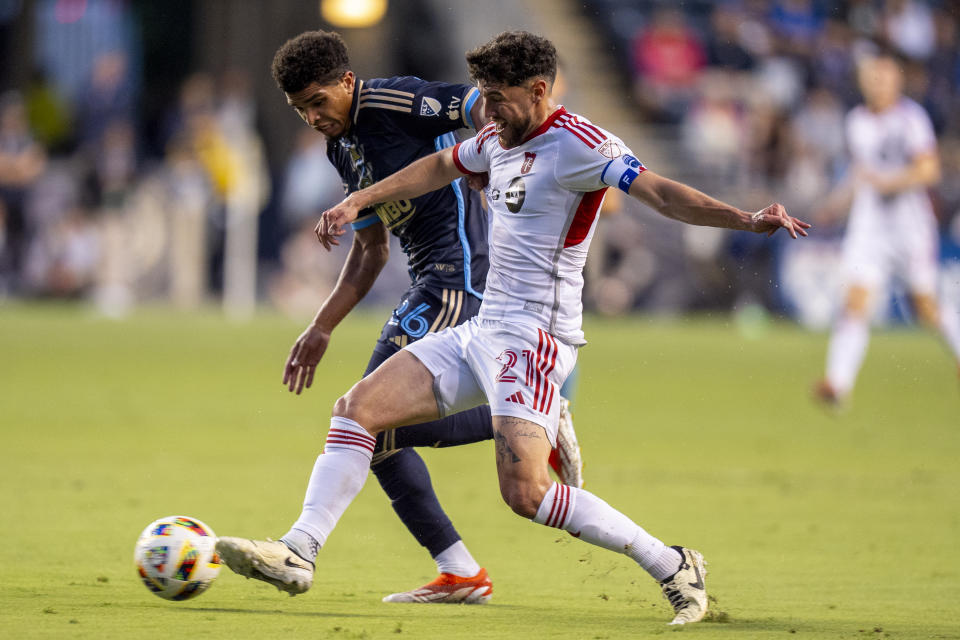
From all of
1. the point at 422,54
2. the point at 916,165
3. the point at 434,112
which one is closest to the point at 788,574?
the point at 434,112

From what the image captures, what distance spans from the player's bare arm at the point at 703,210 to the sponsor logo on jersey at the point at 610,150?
14 cm

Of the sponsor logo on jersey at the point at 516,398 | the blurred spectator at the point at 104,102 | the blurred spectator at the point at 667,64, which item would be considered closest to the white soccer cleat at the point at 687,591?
the sponsor logo on jersey at the point at 516,398

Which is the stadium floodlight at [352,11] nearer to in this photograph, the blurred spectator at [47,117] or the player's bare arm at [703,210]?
the blurred spectator at [47,117]

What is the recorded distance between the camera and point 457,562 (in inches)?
248

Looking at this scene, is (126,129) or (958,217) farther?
(126,129)

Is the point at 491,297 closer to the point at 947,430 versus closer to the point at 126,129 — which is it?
the point at 947,430

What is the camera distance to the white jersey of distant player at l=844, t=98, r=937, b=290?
541 inches

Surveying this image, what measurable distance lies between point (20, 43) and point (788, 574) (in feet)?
91.1

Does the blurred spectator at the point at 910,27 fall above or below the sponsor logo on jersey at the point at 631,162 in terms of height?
above

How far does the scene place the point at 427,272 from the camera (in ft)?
21.7

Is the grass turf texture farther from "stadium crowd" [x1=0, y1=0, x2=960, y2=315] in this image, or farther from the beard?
"stadium crowd" [x1=0, y1=0, x2=960, y2=315]

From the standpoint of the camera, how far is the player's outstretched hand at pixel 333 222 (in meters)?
5.72

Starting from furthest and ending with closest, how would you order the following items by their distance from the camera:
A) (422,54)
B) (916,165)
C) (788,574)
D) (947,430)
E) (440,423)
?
(422,54)
(916,165)
(947,430)
(788,574)
(440,423)

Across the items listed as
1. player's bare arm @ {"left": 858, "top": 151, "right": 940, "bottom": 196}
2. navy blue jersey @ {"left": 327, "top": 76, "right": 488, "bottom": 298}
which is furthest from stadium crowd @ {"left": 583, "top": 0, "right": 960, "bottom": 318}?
navy blue jersey @ {"left": 327, "top": 76, "right": 488, "bottom": 298}
